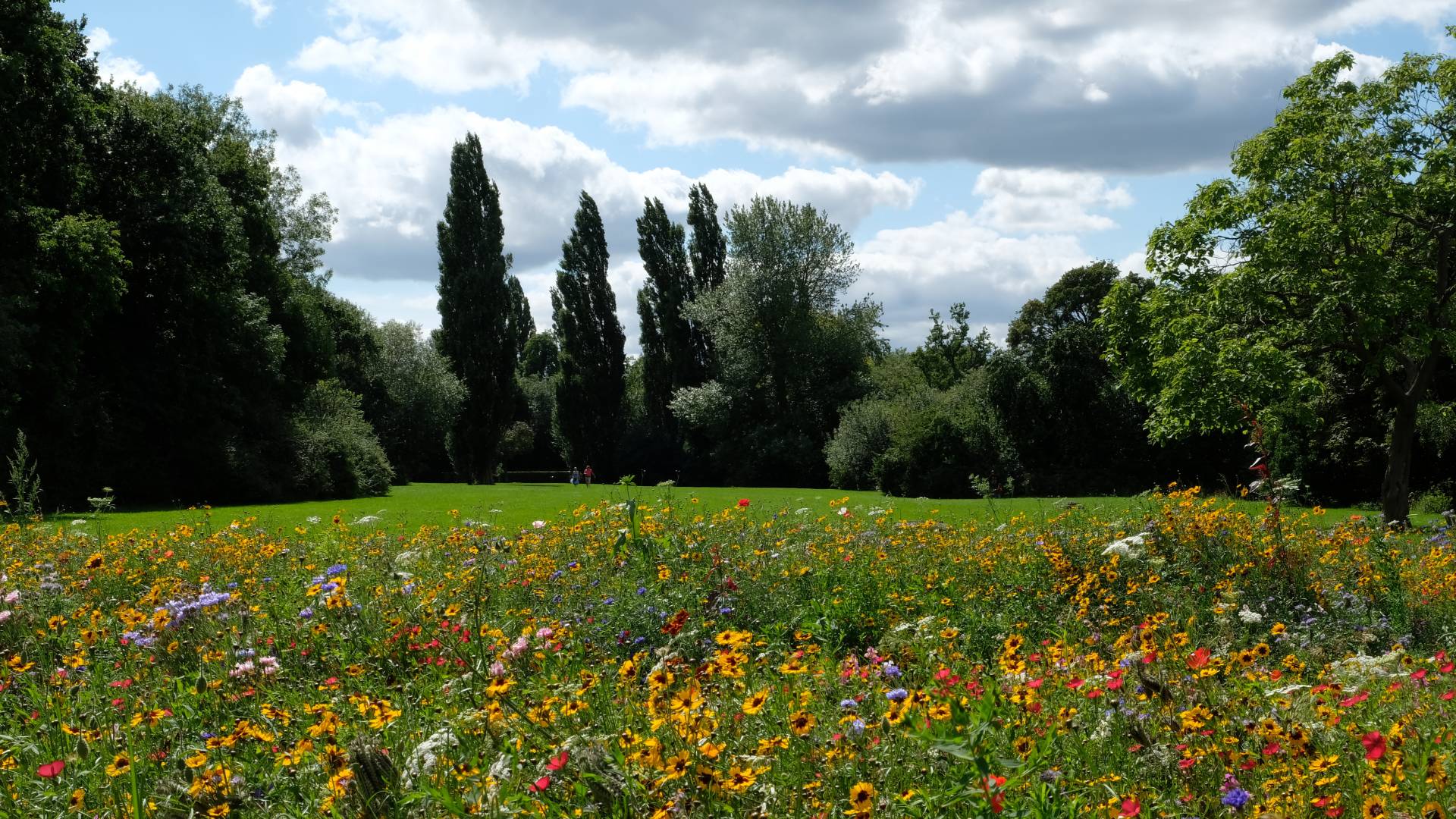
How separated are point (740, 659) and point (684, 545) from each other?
4736mm

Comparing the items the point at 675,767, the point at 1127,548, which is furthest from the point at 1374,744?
the point at 1127,548

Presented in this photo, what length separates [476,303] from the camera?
4134 centimetres

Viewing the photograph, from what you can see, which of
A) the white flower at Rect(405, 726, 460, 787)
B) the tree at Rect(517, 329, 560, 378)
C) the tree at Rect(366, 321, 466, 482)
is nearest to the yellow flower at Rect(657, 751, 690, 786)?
the white flower at Rect(405, 726, 460, 787)

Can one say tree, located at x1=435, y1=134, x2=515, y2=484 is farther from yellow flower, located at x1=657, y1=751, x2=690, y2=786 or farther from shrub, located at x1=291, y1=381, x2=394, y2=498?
yellow flower, located at x1=657, y1=751, x2=690, y2=786

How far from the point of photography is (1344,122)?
608 inches

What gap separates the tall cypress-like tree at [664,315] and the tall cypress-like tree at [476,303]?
6.91m

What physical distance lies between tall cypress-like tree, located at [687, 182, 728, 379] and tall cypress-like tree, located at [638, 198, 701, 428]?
0.28 m

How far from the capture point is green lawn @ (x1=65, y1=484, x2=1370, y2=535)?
11820 mm

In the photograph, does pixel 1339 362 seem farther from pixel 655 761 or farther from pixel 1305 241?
pixel 655 761

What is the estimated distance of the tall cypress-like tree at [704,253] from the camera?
152ft

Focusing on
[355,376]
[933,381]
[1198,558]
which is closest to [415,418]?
[355,376]

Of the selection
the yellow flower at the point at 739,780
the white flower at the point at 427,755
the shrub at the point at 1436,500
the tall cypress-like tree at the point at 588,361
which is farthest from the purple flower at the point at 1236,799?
the tall cypress-like tree at the point at 588,361

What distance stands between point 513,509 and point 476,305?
79.7ft

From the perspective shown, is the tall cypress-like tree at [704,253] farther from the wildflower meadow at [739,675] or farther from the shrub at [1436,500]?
the wildflower meadow at [739,675]
